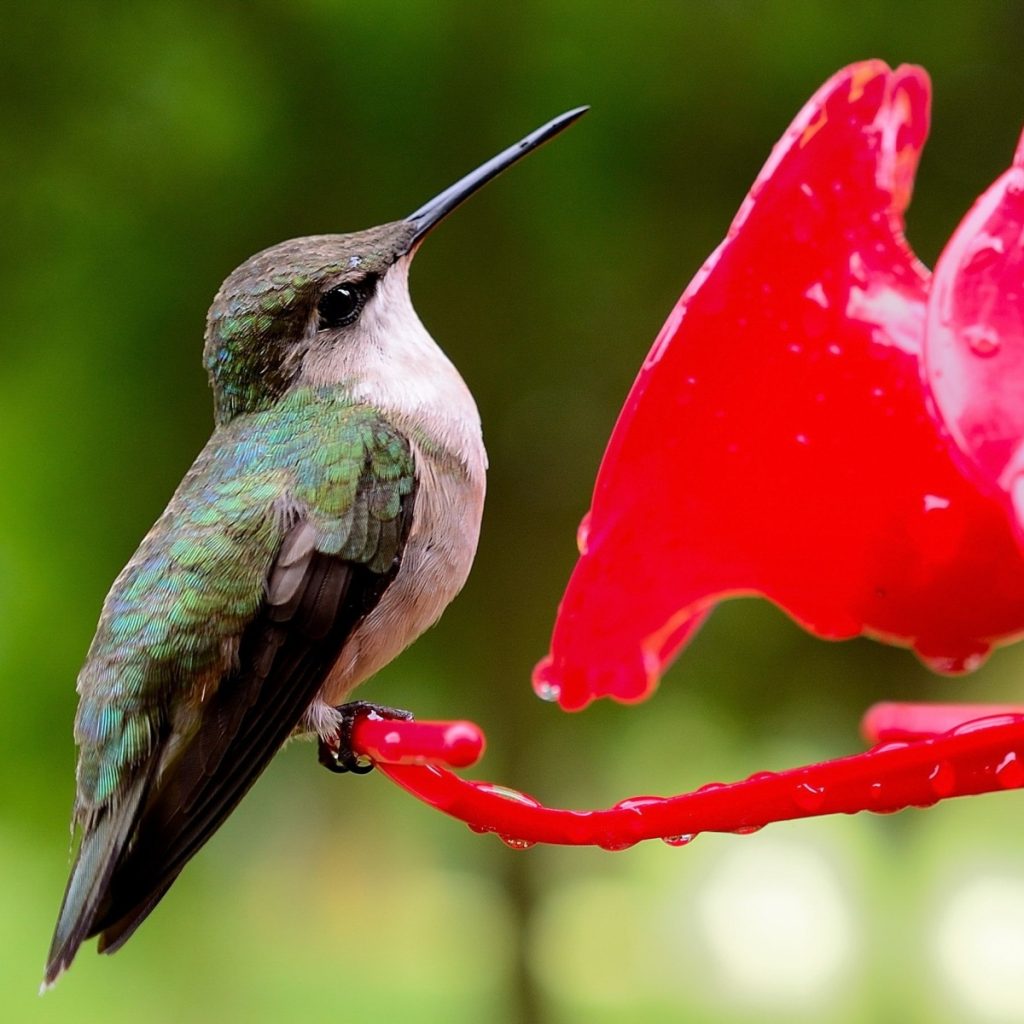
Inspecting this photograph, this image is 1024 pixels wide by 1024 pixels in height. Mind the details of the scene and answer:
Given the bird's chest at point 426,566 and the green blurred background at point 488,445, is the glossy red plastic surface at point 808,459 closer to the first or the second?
the bird's chest at point 426,566

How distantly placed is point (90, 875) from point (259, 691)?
302mm

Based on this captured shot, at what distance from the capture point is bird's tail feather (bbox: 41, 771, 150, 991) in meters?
1.54

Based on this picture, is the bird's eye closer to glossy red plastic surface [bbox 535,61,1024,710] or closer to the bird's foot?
the bird's foot

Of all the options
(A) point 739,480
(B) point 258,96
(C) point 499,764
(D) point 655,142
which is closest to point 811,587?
(A) point 739,480

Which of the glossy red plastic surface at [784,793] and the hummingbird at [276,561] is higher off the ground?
the hummingbird at [276,561]

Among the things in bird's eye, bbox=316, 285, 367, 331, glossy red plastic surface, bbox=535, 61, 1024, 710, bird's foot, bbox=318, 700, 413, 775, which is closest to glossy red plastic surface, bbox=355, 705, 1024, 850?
glossy red plastic surface, bbox=535, 61, 1024, 710

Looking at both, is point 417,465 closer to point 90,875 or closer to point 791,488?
point 791,488

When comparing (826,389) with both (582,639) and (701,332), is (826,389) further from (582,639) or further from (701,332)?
(582,639)

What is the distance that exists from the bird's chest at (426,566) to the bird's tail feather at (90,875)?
0.93 feet

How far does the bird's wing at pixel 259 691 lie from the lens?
156cm

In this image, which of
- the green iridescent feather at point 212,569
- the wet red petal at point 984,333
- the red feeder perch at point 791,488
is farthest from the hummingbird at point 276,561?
the wet red petal at point 984,333

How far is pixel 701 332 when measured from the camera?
1.30 m

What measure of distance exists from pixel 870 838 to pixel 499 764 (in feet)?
3.66

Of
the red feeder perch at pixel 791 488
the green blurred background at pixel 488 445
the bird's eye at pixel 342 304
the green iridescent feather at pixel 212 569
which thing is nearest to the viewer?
the red feeder perch at pixel 791 488
